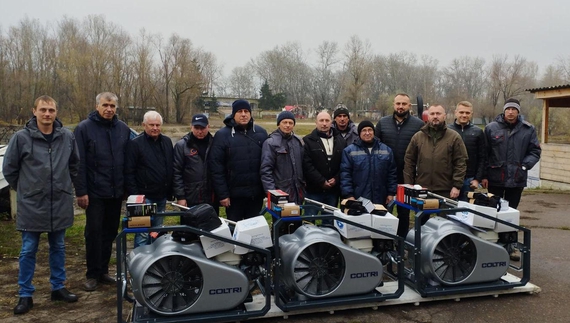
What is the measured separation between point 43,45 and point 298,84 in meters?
28.7

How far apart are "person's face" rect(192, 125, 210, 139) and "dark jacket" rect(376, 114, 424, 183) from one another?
1932mm

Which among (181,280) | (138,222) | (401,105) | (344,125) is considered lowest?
(181,280)

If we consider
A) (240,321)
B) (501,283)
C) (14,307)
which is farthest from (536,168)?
(14,307)

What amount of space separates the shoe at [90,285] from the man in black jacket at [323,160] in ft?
7.41

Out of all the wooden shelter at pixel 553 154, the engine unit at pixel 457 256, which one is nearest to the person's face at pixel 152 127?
the engine unit at pixel 457 256

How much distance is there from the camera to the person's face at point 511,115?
487cm

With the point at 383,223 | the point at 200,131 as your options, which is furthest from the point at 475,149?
the point at 200,131

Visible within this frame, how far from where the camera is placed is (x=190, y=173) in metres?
4.38

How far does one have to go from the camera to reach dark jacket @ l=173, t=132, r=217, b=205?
4.37m

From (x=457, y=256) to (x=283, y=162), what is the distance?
1.77 meters

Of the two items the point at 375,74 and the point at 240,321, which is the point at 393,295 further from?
the point at 375,74

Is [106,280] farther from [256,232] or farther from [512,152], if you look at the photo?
[512,152]

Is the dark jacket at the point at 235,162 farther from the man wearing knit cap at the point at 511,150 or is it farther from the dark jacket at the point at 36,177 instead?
the man wearing knit cap at the point at 511,150

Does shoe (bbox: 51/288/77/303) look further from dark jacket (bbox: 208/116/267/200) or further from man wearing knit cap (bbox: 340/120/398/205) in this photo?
man wearing knit cap (bbox: 340/120/398/205)
